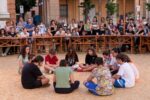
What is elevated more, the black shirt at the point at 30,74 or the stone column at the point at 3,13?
the stone column at the point at 3,13

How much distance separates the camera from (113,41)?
67.0 ft

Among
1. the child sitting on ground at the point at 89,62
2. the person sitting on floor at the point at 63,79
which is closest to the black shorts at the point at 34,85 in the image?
the person sitting on floor at the point at 63,79

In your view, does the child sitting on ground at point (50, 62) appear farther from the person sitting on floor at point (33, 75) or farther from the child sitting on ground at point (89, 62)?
the person sitting on floor at point (33, 75)

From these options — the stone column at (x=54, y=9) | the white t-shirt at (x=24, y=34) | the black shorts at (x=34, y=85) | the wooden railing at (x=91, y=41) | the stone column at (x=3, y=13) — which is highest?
the stone column at (x=54, y=9)

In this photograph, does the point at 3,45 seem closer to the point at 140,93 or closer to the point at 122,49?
the point at 122,49

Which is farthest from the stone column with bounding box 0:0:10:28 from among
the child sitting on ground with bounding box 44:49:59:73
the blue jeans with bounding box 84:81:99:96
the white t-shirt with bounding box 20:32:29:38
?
the blue jeans with bounding box 84:81:99:96

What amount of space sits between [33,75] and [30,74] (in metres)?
0.10

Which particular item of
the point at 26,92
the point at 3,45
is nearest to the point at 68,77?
the point at 26,92

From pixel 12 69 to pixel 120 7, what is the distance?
36.9 m

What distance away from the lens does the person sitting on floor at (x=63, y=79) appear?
1012cm

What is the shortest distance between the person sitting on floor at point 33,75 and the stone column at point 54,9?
3537cm

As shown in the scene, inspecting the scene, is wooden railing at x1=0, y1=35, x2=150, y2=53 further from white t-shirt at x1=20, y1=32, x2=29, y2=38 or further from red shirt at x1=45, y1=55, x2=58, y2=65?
red shirt at x1=45, y1=55, x2=58, y2=65

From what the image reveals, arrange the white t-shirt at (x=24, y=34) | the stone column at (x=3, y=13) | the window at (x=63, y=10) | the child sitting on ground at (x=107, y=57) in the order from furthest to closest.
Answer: the window at (x=63, y=10), the stone column at (x=3, y=13), the white t-shirt at (x=24, y=34), the child sitting on ground at (x=107, y=57)

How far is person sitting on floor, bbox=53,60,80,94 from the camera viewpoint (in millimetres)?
10117
